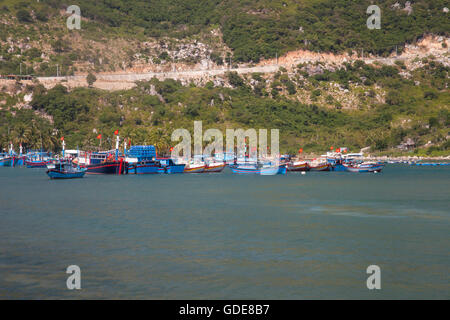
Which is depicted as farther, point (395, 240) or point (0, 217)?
point (0, 217)

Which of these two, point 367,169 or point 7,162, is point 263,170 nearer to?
point 367,169

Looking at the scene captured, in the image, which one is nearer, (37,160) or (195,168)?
(195,168)

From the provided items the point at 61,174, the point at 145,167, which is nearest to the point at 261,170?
the point at 145,167

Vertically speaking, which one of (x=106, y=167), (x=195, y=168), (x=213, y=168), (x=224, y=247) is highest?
(x=106, y=167)

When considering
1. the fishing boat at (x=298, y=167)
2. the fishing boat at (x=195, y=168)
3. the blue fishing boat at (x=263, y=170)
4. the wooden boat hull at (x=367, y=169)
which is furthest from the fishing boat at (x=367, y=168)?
the fishing boat at (x=195, y=168)
